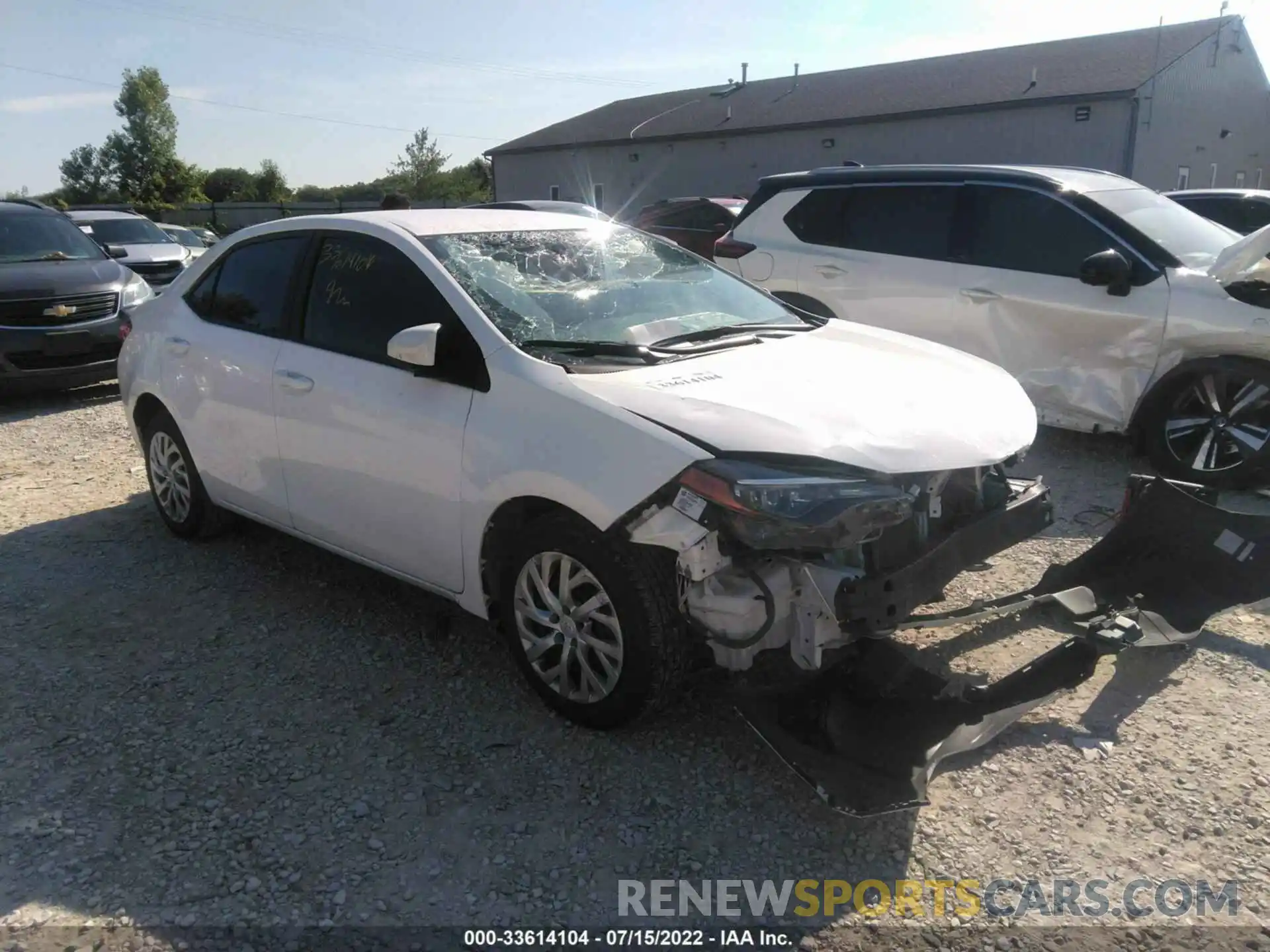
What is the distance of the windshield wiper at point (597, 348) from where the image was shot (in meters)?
3.46

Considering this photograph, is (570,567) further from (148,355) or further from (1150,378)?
(1150,378)

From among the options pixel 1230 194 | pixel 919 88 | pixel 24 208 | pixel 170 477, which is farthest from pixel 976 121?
pixel 170 477

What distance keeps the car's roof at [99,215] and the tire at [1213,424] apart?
15.9 meters

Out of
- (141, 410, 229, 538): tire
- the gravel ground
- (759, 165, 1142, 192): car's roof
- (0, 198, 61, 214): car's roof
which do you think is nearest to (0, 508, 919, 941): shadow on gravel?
the gravel ground

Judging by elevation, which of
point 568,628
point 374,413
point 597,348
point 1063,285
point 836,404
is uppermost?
point 1063,285

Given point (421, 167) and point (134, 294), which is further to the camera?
point (421, 167)

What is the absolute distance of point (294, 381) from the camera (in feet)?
13.6

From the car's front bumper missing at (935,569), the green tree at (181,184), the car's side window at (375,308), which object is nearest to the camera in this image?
the car's front bumper missing at (935,569)

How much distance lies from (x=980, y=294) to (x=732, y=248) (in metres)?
2.10

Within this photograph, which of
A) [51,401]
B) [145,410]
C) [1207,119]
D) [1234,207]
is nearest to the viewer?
[145,410]

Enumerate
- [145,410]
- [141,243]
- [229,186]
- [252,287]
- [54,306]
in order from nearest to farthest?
[252,287], [145,410], [54,306], [141,243], [229,186]

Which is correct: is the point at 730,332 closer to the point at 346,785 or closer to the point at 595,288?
the point at 595,288

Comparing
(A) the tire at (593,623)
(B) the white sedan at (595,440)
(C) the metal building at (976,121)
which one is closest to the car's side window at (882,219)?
(B) the white sedan at (595,440)

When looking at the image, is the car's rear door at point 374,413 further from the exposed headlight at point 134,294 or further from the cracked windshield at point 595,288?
the exposed headlight at point 134,294
